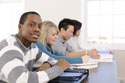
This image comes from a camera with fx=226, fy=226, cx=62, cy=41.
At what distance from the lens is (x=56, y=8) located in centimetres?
456

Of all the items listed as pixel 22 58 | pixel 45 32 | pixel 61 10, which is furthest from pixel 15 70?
pixel 61 10

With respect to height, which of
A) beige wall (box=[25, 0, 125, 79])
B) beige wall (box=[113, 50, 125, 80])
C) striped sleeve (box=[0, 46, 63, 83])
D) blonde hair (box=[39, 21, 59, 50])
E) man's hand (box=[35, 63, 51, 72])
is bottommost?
beige wall (box=[113, 50, 125, 80])

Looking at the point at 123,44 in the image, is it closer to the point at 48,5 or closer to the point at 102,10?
the point at 102,10

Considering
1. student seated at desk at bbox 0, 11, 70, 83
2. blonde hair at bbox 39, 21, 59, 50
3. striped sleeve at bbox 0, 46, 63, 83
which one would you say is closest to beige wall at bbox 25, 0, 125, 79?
blonde hair at bbox 39, 21, 59, 50

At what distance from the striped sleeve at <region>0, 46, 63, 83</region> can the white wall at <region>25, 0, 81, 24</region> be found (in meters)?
3.42

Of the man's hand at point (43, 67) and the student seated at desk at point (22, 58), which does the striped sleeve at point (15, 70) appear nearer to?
the student seated at desk at point (22, 58)

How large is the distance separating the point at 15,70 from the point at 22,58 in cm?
12

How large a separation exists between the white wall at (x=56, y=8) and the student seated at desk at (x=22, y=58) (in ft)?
10.3

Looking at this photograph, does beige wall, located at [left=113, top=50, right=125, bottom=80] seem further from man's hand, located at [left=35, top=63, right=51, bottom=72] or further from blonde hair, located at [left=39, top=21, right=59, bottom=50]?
man's hand, located at [left=35, top=63, right=51, bottom=72]

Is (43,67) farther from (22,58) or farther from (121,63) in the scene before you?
(121,63)

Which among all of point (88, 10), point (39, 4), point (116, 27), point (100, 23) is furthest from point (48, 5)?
point (116, 27)

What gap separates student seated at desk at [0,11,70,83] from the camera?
3.53ft

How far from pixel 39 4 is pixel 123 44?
187 cm

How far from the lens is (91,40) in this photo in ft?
15.1
